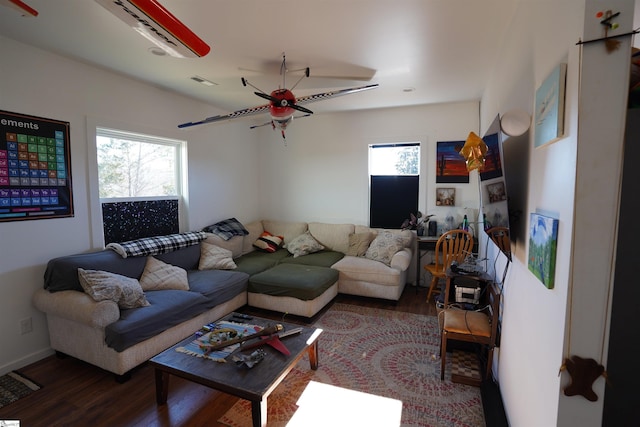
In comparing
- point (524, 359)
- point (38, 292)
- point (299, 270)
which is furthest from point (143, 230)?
point (524, 359)

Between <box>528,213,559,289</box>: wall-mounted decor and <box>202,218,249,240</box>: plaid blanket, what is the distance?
11.9ft

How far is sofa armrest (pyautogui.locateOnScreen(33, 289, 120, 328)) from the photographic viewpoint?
219 centimetres

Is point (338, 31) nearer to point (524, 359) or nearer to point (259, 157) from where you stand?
point (524, 359)

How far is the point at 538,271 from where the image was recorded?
49.8 inches

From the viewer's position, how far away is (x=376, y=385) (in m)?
2.24

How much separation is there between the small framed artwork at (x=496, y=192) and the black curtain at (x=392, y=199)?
2.51 m

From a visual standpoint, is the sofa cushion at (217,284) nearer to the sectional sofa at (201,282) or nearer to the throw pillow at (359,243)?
the sectional sofa at (201,282)

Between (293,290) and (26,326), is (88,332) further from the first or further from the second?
(293,290)

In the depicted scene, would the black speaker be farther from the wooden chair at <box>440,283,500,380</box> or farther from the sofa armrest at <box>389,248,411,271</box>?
the wooden chair at <box>440,283,500,380</box>

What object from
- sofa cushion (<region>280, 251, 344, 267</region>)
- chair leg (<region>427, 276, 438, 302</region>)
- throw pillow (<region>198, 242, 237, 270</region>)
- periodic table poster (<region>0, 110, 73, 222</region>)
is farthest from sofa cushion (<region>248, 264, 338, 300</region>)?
periodic table poster (<region>0, 110, 73, 222</region>)

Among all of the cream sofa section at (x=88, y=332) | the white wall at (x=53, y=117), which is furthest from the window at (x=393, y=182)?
the cream sofa section at (x=88, y=332)

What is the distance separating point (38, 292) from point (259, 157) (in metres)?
3.59

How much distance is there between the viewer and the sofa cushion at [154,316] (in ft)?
7.17

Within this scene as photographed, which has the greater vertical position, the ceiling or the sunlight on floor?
the ceiling
